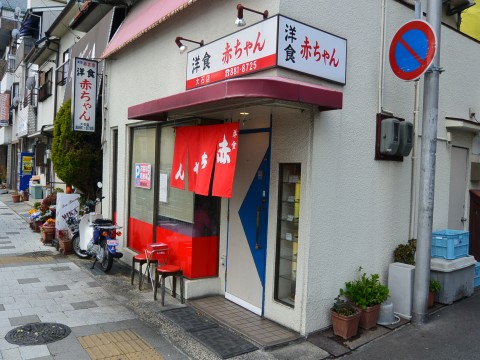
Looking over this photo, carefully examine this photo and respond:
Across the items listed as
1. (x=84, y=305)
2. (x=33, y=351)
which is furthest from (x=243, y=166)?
(x=33, y=351)

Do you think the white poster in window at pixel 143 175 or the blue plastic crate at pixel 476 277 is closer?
the blue plastic crate at pixel 476 277

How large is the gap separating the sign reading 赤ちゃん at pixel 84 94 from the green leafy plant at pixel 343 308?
26.2 feet

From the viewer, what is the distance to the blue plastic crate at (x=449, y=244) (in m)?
6.74

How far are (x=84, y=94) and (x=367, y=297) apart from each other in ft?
28.4

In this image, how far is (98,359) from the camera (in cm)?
493

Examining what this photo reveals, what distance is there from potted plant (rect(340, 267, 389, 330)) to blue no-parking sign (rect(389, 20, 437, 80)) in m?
3.00

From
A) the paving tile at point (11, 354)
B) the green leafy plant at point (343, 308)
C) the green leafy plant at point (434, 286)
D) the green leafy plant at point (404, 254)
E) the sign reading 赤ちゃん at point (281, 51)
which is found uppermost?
the sign reading 赤ちゃん at point (281, 51)

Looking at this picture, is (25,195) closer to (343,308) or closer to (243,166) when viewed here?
(243,166)

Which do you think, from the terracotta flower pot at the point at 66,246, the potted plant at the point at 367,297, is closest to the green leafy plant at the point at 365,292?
the potted plant at the point at 367,297

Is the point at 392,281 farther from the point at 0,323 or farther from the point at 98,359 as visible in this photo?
the point at 0,323

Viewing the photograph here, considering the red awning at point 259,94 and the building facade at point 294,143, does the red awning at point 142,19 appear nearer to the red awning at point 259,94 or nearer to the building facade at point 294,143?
the building facade at point 294,143

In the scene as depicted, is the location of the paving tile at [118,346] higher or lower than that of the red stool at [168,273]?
lower

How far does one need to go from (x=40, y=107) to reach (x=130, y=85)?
1344cm

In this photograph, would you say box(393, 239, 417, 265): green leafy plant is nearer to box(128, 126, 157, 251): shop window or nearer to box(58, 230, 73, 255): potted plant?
box(128, 126, 157, 251): shop window
